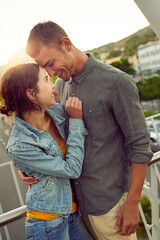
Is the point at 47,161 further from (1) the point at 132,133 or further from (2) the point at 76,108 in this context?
(1) the point at 132,133

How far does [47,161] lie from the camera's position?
33.3 inches

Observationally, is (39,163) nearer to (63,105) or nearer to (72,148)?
(72,148)

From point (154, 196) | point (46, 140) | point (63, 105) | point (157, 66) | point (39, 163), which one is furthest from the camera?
point (157, 66)

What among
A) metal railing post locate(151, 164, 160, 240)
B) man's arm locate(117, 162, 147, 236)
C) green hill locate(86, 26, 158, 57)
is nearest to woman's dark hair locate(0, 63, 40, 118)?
man's arm locate(117, 162, 147, 236)

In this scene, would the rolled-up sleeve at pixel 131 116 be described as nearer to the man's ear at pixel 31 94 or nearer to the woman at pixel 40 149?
the woman at pixel 40 149

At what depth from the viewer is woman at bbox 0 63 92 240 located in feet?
2.79

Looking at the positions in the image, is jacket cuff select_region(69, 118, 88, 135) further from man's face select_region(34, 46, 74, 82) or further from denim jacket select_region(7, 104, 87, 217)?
man's face select_region(34, 46, 74, 82)

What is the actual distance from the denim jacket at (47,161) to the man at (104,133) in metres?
0.08

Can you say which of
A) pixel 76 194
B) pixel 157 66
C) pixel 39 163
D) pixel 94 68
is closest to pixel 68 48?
pixel 94 68

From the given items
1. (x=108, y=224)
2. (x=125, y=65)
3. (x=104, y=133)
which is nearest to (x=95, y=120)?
(x=104, y=133)

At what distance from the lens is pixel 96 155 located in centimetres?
94

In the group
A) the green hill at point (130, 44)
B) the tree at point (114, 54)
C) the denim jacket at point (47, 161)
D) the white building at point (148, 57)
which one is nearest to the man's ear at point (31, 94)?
the denim jacket at point (47, 161)

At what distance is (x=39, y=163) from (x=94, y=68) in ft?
1.60

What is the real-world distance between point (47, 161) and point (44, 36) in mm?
572
